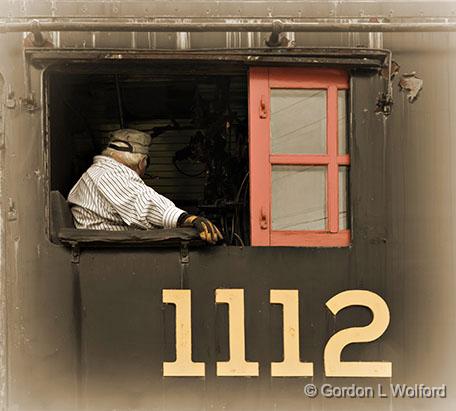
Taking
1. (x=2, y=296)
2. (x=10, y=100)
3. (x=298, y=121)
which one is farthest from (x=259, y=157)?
(x=2, y=296)

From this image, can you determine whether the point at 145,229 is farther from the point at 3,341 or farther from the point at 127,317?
→ the point at 3,341

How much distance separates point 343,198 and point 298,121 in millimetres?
451

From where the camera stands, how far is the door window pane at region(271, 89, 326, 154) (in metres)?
5.07

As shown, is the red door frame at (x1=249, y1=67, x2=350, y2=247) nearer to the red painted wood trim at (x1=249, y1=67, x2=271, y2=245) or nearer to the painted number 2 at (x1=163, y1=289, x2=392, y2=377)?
the red painted wood trim at (x1=249, y1=67, x2=271, y2=245)

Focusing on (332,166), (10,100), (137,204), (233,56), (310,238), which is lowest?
(310,238)

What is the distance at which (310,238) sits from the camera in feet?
16.5

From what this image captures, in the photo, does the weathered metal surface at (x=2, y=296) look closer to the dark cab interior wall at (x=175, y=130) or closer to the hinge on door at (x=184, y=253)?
the dark cab interior wall at (x=175, y=130)

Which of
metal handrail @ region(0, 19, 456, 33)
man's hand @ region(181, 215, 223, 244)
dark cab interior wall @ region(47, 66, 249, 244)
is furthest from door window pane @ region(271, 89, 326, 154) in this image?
dark cab interior wall @ region(47, 66, 249, 244)

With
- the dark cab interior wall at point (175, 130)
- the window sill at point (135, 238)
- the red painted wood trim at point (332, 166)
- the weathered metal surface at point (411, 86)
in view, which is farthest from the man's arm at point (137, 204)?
the weathered metal surface at point (411, 86)

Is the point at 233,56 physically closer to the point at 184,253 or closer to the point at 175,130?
the point at 184,253

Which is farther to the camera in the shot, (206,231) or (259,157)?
(259,157)

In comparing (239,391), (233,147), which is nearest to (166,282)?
(239,391)

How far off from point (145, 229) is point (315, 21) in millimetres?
1357

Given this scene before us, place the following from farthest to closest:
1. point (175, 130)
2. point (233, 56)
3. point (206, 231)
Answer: point (175, 130) → point (233, 56) → point (206, 231)
